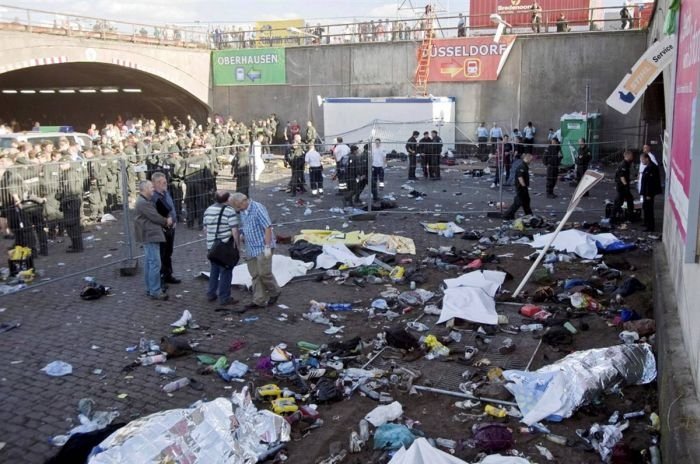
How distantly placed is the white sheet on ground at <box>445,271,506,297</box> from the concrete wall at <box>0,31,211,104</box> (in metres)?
21.8

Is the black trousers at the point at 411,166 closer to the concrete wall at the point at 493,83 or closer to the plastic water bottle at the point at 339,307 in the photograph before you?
the concrete wall at the point at 493,83

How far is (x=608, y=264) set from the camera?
10.3m

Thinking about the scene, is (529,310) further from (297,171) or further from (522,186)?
(297,171)

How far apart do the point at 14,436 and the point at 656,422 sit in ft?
17.9

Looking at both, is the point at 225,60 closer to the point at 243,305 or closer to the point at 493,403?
the point at 243,305

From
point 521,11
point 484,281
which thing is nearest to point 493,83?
point 521,11

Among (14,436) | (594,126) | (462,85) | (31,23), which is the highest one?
(31,23)

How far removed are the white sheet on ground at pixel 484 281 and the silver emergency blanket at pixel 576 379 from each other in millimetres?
2638

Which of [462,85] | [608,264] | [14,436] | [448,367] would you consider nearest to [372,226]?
[608,264]

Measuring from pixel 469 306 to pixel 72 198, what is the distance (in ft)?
25.0

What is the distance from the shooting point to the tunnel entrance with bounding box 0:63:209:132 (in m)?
31.7

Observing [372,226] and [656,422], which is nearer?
[656,422]

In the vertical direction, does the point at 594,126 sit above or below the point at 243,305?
above

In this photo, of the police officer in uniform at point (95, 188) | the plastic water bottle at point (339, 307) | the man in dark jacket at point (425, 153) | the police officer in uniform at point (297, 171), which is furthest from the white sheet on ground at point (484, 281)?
the man in dark jacket at point (425, 153)
